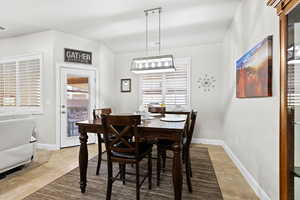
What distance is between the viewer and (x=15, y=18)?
10.2 feet

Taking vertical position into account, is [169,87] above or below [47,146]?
above

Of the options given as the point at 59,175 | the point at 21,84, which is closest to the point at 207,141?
the point at 59,175

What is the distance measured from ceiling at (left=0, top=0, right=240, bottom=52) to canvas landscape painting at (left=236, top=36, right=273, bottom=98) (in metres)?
1.04

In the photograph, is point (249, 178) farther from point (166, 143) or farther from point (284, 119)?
point (284, 119)

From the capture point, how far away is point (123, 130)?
1707 mm

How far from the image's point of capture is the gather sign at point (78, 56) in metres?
3.81

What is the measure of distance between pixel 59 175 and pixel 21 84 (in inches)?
111

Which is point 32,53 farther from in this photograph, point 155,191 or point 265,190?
point 265,190

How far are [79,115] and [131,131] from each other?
2764mm

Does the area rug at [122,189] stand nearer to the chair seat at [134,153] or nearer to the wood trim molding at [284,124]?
the chair seat at [134,153]

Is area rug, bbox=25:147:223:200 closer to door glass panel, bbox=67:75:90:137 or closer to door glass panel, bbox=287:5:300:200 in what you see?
door glass panel, bbox=287:5:300:200

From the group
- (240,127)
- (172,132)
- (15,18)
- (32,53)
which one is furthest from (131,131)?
(32,53)

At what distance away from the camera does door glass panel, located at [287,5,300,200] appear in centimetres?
110

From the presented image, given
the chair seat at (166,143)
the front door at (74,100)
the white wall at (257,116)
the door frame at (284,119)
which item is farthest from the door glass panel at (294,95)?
the front door at (74,100)
